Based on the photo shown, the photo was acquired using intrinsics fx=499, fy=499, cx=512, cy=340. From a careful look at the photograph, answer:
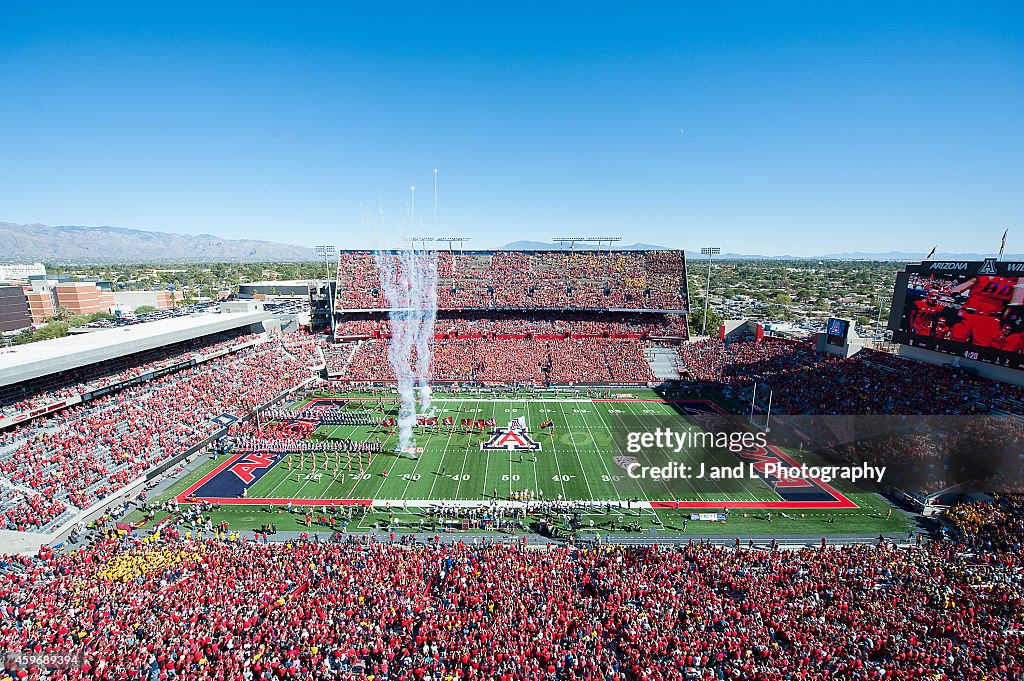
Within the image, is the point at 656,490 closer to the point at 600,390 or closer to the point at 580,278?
the point at 600,390

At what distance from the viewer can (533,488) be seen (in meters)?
23.2

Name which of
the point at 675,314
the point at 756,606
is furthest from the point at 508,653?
the point at 675,314

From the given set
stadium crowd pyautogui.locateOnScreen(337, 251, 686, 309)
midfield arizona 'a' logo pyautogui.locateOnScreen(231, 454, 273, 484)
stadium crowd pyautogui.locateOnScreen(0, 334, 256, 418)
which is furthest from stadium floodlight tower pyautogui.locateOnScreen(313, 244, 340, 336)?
midfield arizona 'a' logo pyautogui.locateOnScreen(231, 454, 273, 484)

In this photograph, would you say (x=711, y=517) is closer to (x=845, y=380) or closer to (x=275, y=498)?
(x=275, y=498)

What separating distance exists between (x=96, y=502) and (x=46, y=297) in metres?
67.9

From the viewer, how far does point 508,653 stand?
11.4 meters

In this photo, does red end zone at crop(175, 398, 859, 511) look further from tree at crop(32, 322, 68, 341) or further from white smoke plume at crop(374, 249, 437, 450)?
tree at crop(32, 322, 68, 341)

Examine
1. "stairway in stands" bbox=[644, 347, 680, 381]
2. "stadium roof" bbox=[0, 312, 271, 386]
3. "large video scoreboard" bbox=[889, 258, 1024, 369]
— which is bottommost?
"stairway in stands" bbox=[644, 347, 680, 381]

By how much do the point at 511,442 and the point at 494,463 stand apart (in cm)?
264

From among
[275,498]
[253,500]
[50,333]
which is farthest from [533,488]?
[50,333]

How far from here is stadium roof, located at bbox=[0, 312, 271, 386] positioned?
24.9 metres

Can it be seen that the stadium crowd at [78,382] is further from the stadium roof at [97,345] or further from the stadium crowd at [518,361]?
the stadium crowd at [518,361]

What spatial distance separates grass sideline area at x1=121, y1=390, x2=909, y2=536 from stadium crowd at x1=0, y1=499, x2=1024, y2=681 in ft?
11.4

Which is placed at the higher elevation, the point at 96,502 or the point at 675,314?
the point at 675,314
